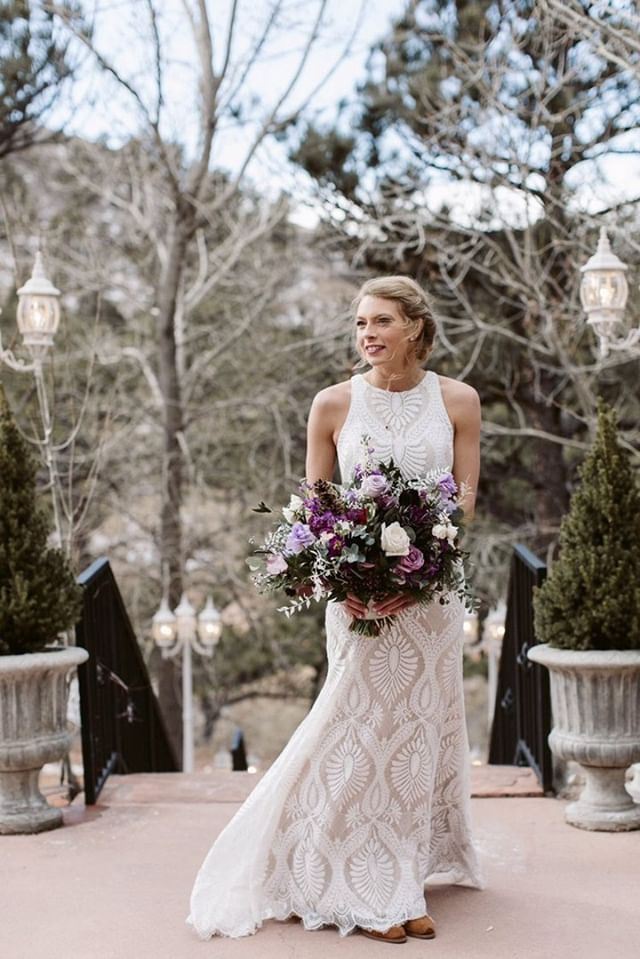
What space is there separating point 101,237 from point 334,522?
43.2 ft

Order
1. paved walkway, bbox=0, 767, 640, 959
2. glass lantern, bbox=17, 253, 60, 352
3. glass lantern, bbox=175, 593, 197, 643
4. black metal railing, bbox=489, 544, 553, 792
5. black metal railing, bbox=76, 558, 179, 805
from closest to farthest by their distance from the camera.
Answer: paved walkway, bbox=0, 767, 640, 959, black metal railing, bbox=76, 558, 179, 805, black metal railing, bbox=489, 544, 553, 792, glass lantern, bbox=17, 253, 60, 352, glass lantern, bbox=175, 593, 197, 643

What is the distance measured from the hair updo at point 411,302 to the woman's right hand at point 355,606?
0.77 meters

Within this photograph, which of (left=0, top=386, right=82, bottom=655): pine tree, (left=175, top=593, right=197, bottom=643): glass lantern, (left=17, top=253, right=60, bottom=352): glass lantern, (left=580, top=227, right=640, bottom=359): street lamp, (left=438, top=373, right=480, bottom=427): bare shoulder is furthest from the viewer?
(left=175, top=593, right=197, bottom=643): glass lantern

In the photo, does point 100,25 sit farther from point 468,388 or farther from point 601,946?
point 601,946

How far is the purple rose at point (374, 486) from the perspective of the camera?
10.4 feet

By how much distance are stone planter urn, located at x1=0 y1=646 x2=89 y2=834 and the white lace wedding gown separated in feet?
4.26

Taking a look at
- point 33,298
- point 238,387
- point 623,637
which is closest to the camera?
point 623,637

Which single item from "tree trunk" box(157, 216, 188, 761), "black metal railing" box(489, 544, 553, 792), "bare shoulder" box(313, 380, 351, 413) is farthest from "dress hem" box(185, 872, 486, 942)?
"tree trunk" box(157, 216, 188, 761)

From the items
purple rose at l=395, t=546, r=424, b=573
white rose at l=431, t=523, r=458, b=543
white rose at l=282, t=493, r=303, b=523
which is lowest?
purple rose at l=395, t=546, r=424, b=573

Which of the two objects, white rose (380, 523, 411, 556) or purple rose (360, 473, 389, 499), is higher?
purple rose (360, 473, 389, 499)

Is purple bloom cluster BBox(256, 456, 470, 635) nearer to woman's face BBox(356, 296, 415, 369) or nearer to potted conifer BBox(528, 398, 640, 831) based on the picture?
woman's face BBox(356, 296, 415, 369)

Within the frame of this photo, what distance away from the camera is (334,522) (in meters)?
3.19

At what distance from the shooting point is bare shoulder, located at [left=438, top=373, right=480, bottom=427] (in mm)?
3527

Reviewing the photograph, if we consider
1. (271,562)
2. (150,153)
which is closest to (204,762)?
(150,153)
